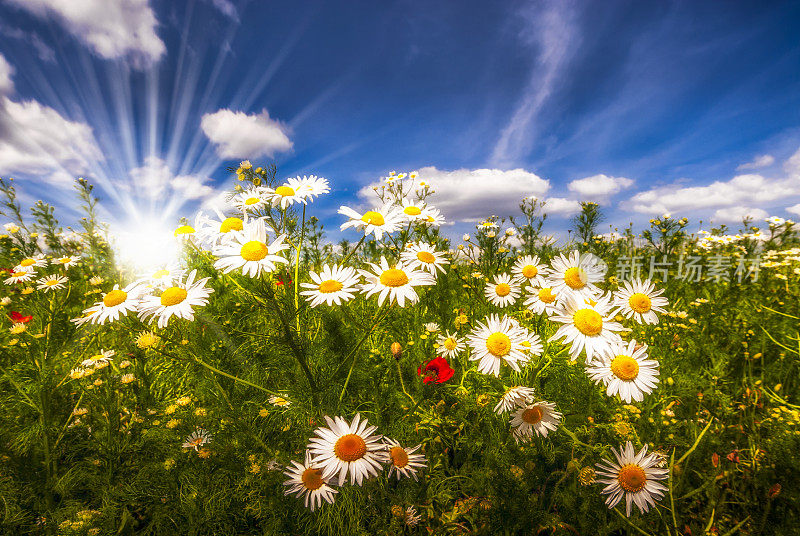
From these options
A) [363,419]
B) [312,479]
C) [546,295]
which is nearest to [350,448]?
[312,479]

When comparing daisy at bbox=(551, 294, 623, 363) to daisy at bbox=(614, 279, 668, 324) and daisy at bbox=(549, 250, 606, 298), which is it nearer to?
daisy at bbox=(549, 250, 606, 298)

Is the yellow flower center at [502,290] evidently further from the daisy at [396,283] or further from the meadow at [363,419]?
the daisy at [396,283]

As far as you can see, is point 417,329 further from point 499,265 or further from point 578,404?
point 499,265

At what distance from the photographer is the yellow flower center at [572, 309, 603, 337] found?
1567mm

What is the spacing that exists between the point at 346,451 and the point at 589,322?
122cm

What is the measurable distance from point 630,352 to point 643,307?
352mm

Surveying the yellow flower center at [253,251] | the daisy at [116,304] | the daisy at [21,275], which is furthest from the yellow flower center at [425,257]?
the daisy at [21,275]

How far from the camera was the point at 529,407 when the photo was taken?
1.73 meters

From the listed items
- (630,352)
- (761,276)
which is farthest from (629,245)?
(630,352)

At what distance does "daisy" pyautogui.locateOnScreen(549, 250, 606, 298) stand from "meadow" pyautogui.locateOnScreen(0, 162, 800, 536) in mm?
14

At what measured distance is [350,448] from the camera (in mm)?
1417

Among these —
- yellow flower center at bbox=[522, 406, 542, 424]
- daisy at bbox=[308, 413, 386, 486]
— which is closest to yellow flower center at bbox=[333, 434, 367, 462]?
daisy at bbox=[308, 413, 386, 486]

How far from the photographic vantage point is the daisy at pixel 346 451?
1396 mm

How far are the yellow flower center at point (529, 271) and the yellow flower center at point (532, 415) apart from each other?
3.36 ft
